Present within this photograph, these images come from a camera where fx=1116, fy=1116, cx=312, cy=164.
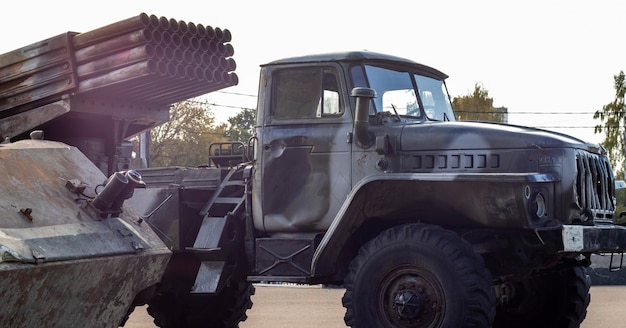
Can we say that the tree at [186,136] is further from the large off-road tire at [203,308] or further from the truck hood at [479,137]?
the truck hood at [479,137]

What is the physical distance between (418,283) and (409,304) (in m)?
0.18

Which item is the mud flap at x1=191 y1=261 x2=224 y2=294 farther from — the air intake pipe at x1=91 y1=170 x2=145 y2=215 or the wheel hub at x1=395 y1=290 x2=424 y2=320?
the wheel hub at x1=395 y1=290 x2=424 y2=320

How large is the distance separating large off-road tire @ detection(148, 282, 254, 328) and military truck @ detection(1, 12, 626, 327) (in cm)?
1

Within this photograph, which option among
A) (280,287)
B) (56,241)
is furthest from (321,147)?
(280,287)

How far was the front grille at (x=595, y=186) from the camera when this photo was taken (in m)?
8.55

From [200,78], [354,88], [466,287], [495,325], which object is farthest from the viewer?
[200,78]

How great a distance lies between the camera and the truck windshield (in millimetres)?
9266

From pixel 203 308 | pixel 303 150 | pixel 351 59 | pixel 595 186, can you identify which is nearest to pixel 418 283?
pixel 303 150

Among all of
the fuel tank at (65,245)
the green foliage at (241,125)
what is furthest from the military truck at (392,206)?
the green foliage at (241,125)

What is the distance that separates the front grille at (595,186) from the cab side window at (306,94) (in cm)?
199

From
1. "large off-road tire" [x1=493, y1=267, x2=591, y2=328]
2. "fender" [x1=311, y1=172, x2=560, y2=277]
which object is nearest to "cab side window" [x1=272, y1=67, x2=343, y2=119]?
"fender" [x1=311, y1=172, x2=560, y2=277]

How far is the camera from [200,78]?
11.0m

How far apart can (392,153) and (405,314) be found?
1.42 m

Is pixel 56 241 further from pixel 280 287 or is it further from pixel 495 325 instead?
pixel 280 287
